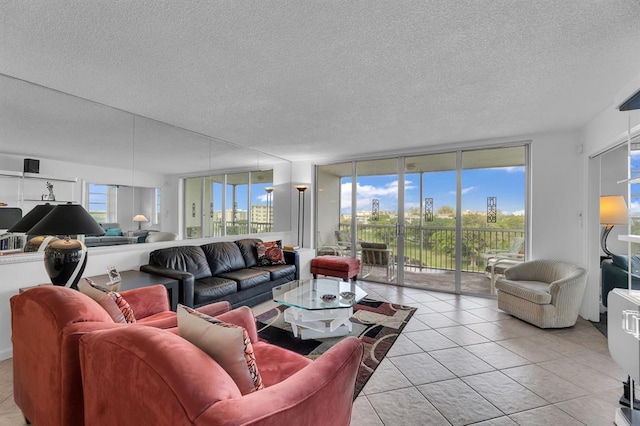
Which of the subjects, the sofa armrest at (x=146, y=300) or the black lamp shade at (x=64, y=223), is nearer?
the black lamp shade at (x=64, y=223)

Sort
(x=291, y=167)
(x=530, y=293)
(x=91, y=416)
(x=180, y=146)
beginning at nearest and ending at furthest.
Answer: (x=91, y=416)
(x=530, y=293)
(x=180, y=146)
(x=291, y=167)

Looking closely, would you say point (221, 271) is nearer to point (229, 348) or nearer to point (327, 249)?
point (327, 249)

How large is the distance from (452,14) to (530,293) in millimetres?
3147

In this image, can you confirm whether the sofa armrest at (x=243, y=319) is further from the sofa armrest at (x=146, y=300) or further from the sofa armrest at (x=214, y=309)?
the sofa armrest at (x=146, y=300)

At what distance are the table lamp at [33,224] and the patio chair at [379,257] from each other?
14.6 ft

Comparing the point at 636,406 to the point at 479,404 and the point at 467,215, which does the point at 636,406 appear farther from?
the point at 467,215

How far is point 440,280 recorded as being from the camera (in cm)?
516

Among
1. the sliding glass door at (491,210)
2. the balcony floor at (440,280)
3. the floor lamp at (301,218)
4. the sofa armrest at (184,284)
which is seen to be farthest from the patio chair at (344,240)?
the sofa armrest at (184,284)

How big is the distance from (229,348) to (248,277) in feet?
9.08

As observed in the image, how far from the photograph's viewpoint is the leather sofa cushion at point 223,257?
13.0 feet

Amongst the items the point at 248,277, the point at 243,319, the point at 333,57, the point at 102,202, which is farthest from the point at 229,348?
the point at 102,202

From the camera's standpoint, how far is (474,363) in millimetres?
2439

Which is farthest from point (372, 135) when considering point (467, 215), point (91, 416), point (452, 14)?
point (91, 416)

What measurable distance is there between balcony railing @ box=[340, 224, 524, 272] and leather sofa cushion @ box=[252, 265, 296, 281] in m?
1.71
